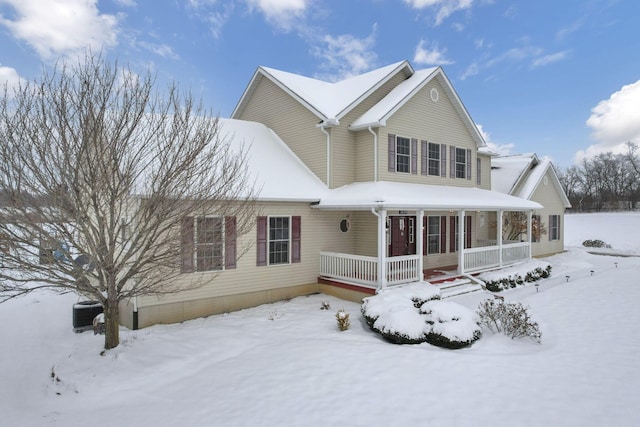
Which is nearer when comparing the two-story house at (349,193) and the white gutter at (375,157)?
the two-story house at (349,193)

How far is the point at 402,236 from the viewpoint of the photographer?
1556 centimetres

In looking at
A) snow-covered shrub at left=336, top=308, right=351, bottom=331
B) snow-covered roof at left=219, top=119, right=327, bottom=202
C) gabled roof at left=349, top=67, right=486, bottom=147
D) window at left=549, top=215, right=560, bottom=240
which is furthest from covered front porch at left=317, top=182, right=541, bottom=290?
window at left=549, top=215, right=560, bottom=240

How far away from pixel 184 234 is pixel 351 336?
4.54 meters

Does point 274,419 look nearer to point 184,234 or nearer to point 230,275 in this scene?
point 184,234

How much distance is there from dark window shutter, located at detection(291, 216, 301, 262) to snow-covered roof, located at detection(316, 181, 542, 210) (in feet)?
3.11

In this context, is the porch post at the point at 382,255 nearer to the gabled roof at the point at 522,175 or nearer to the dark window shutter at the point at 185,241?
the dark window shutter at the point at 185,241

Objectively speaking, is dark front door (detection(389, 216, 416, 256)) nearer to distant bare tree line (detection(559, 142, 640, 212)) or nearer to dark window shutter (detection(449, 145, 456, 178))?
dark window shutter (detection(449, 145, 456, 178))

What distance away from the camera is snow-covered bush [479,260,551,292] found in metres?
14.5

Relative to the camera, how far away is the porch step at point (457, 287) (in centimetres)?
1316

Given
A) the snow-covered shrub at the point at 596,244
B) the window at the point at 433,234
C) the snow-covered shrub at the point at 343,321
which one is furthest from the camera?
the snow-covered shrub at the point at 596,244

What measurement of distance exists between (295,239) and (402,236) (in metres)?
4.83

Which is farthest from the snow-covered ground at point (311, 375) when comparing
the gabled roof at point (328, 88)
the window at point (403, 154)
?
the gabled roof at point (328, 88)

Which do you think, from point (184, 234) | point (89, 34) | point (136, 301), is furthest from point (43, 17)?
point (136, 301)

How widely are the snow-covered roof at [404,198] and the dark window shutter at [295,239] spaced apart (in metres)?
0.95
